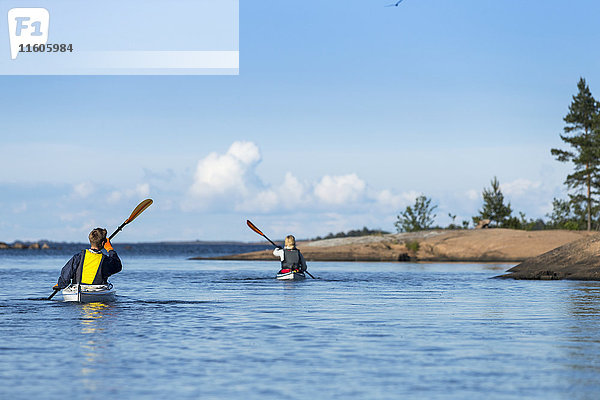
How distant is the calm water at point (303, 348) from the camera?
976cm

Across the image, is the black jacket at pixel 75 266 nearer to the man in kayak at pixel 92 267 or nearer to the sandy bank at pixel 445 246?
the man in kayak at pixel 92 267

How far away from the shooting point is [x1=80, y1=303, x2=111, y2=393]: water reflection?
10.3 meters

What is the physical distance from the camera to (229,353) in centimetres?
1262

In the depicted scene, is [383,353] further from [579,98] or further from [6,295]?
[579,98]

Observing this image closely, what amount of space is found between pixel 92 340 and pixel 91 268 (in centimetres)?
738

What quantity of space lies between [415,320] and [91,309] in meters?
7.63

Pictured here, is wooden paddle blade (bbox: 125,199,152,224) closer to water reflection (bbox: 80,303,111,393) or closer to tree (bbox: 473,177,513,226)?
water reflection (bbox: 80,303,111,393)

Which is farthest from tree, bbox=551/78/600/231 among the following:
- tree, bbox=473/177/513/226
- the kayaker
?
the kayaker

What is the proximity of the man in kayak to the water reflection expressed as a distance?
0.66 m

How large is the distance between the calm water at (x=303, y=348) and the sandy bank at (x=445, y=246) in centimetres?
3763

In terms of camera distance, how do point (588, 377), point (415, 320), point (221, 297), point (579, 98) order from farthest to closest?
1. point (579, 98)
2. point (221, 297)
3. point (415, 320)
4. point (588, 377)

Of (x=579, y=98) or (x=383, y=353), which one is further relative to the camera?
(x=579, y=98)


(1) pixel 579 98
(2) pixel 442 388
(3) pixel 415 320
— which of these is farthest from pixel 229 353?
(1) pixel 579 98

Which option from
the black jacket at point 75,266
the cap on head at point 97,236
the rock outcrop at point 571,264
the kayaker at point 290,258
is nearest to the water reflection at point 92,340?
the black jacket at point 75,266
